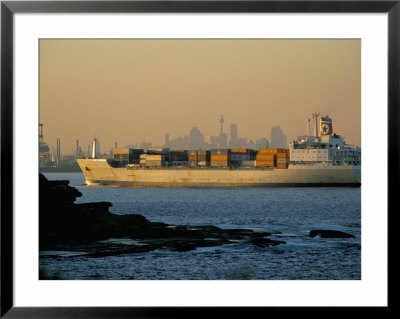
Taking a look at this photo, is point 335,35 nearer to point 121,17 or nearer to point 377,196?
point 377,196

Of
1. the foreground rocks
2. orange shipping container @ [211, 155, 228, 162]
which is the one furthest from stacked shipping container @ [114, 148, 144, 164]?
the foreground rocks

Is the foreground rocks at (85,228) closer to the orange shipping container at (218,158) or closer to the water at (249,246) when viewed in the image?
the water at (249,246)

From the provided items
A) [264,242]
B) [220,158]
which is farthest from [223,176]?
[264,242]

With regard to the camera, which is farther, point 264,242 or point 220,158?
point 220,158

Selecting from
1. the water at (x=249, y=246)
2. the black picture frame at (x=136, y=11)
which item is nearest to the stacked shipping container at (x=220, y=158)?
the water at (x=249, y=246)

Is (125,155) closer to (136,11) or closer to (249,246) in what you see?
(249,246)

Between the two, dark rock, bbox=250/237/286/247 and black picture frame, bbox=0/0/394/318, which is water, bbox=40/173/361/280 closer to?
dark rock, bbox=250/237/286/247

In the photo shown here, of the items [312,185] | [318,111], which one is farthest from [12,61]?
[318,111]
